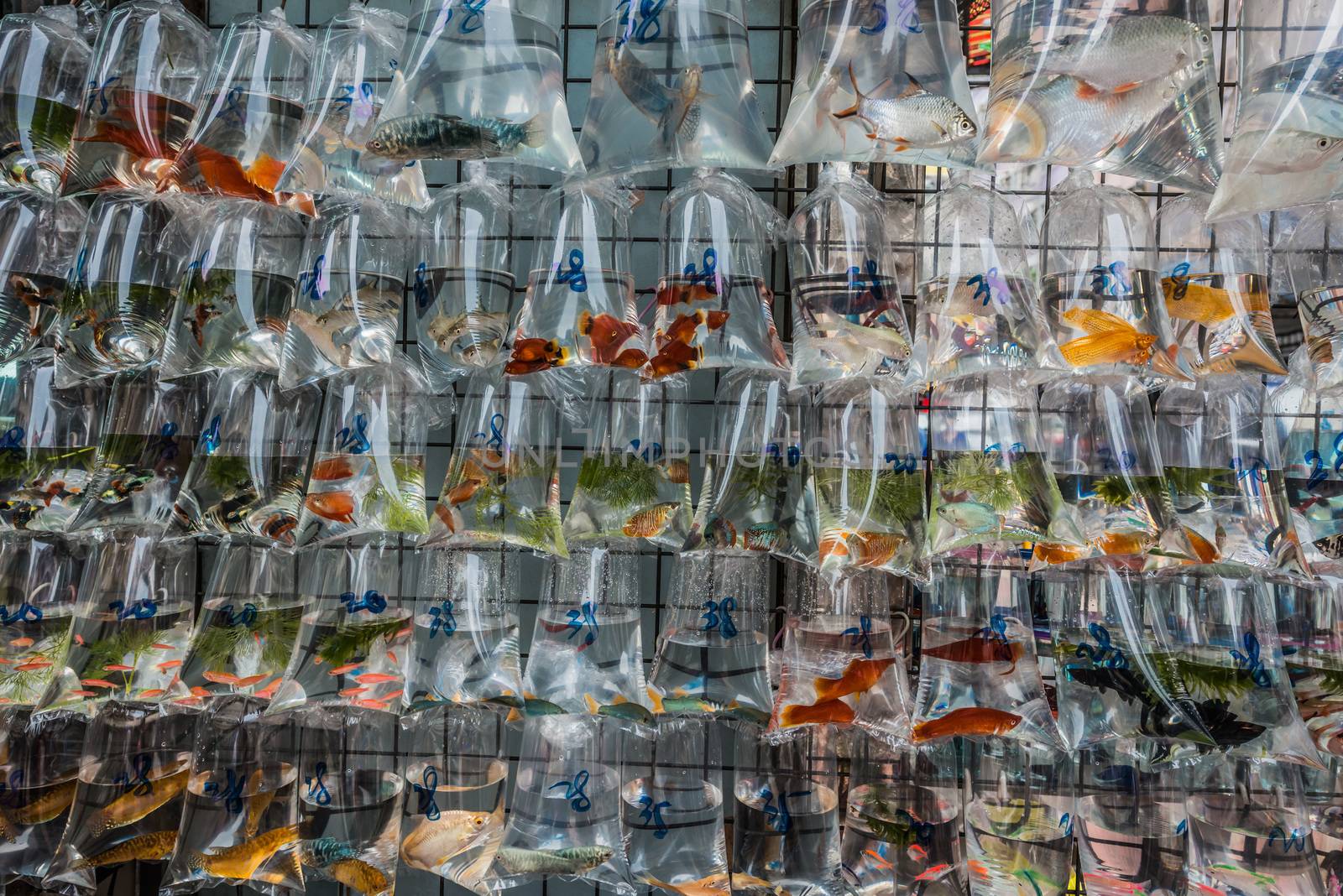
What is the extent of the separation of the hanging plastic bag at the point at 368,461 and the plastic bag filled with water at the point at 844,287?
448 millimetres

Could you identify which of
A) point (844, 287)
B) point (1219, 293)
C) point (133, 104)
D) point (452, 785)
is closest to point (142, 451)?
point (133, 104)

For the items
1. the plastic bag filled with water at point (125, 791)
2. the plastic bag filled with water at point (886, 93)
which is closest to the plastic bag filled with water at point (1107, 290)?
the plastic bag filled with water at point (886, 93)

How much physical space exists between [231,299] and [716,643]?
672 millimetres

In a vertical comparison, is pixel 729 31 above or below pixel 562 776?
above

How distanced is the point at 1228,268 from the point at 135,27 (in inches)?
50.0

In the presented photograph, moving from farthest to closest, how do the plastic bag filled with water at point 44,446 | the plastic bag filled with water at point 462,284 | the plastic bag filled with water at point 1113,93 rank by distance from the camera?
the plastic bag filled with water at point 44,446, the plastic bag filled with water at point 462,284, the plastic bag filled with water at point 1113,93

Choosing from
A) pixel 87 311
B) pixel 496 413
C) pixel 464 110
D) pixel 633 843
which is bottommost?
pixel 633 843

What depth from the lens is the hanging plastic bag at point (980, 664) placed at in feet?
3.35

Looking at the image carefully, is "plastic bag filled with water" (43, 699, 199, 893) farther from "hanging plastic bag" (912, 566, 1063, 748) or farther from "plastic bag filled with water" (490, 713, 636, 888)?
"hanging plastic bag" (912, 566, 1063, 748)

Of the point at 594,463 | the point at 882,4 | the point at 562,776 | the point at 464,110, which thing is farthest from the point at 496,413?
the point at 882,4

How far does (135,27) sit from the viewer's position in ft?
3.67

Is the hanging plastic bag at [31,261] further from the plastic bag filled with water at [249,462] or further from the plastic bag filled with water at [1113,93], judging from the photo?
the plastic bag filled with water at [1113,93]

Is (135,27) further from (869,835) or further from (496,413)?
(869,835)

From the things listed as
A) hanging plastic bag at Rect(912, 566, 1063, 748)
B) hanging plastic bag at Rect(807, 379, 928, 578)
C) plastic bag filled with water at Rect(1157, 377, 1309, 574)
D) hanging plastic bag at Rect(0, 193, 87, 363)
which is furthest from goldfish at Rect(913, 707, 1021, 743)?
hanging plastic bag at Rect(0, 193, 87, 363)
